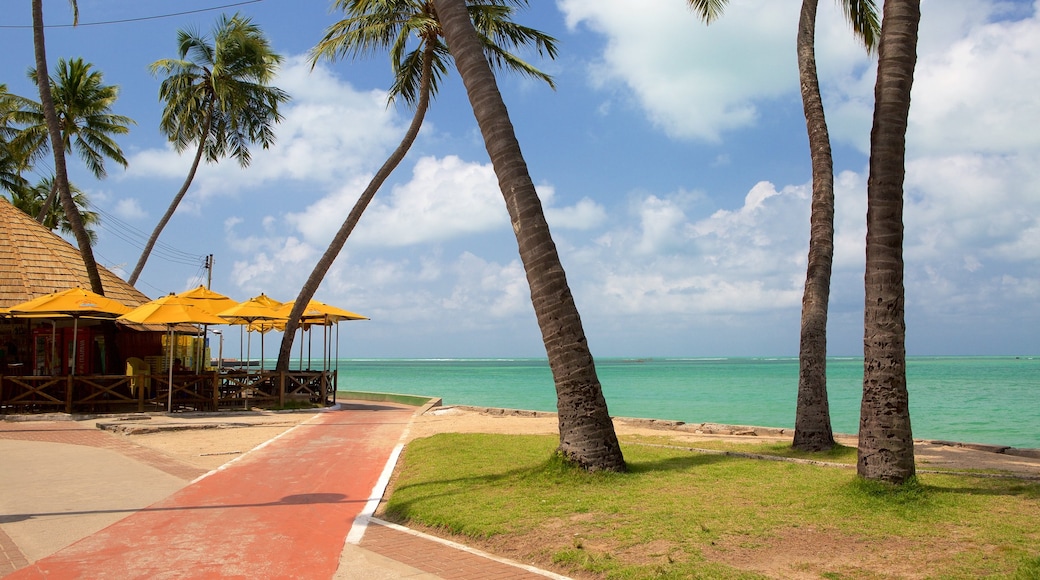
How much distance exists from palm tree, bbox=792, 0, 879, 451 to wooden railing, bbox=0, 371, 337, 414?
1484cm

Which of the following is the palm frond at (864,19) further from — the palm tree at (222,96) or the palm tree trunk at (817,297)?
the palm tree at (222,96)

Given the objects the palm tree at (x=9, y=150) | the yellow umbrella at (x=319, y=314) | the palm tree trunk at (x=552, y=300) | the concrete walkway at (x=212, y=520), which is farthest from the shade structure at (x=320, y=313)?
the palm tree at (x=9, y=150)

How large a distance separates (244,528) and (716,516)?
14.4 feet

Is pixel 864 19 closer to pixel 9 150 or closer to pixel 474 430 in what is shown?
pixel 474 430

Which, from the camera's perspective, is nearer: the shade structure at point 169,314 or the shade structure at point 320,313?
the shade structure at point 169,314

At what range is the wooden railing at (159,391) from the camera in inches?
717

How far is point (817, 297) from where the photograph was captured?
11.0 metres

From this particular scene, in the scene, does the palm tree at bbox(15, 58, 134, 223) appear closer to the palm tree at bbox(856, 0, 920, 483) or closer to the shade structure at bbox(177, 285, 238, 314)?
the shade structure at bbox(177, 285, 238, 314)

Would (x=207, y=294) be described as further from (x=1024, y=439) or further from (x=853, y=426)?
(x=1024, y=439)

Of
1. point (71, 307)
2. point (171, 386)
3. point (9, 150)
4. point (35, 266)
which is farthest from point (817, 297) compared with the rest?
point (9, 150)

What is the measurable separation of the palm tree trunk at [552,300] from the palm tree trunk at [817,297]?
3927 mm

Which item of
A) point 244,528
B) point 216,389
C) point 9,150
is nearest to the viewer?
point 244,528

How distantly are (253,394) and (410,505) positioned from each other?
15232 millimetres

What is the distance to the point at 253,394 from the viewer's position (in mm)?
21344
